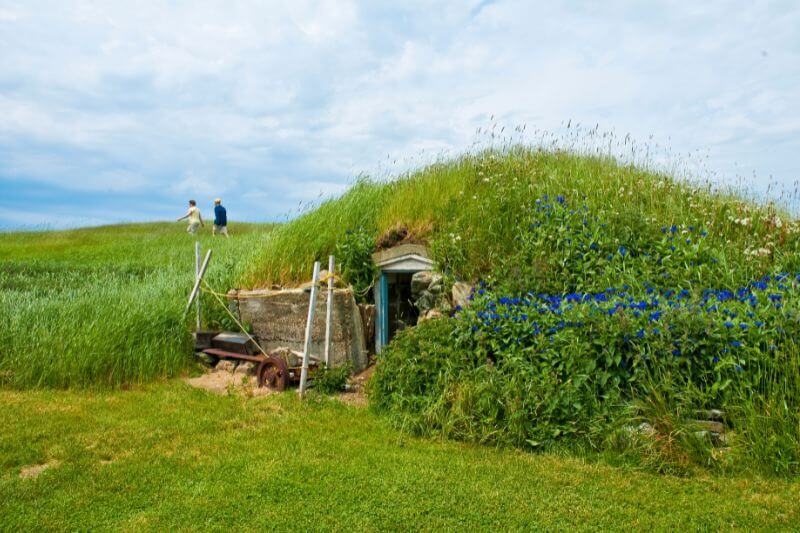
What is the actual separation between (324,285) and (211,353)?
96.2 inches

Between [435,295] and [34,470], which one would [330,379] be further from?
[34,470]

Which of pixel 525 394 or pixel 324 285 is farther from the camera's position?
pixel 324 285

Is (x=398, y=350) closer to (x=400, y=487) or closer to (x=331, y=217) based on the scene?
(x=400, y=487)

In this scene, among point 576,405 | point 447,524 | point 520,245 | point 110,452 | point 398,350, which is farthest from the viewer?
point 520,245

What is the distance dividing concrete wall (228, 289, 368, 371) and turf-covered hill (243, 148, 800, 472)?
68 centimetres

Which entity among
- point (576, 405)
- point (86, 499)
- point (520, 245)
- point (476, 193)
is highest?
point (476, 193)

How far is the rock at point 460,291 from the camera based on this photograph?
872 cm

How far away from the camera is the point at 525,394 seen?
254 inches

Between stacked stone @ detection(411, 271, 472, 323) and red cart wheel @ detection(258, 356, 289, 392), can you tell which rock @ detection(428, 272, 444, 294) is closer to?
stacked stone @ detection(411, 271, 472, 323)

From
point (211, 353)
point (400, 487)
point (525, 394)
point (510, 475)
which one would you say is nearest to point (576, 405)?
point (525, 394)

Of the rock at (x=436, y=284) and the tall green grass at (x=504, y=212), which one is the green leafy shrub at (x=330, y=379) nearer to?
the rock at (x=436, y=284)

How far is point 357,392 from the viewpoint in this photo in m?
8.73

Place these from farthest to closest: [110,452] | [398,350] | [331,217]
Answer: [331,217], [398,350], [110,452]

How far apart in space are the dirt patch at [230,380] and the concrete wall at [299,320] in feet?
2.08
